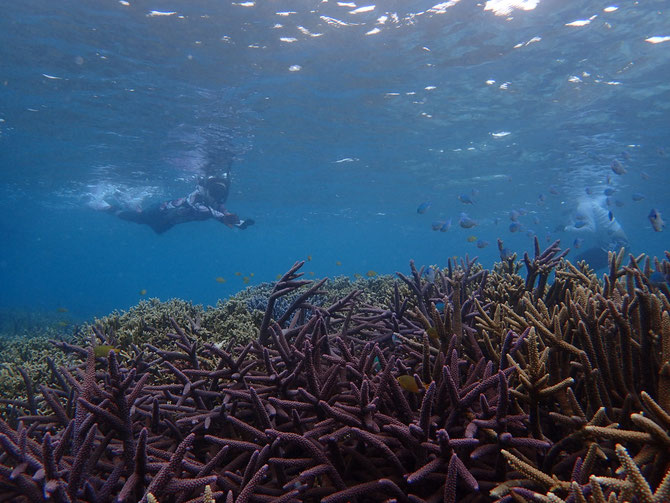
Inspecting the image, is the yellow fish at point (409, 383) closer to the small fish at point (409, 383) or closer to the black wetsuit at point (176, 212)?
the small fish at point (409, 383)

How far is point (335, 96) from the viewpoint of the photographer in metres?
18.6

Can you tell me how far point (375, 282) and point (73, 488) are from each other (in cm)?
773

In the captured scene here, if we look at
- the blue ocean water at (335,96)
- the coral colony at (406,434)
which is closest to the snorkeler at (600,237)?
the blue ocean water at (335,96)

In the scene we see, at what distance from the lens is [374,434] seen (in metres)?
2.19

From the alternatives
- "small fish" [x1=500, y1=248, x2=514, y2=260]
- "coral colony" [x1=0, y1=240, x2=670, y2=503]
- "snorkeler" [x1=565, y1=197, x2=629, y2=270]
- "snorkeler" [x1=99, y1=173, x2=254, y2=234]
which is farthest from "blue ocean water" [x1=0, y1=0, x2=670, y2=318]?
"coral colony" [x1=0, y1=240, x2=670, y2=503]

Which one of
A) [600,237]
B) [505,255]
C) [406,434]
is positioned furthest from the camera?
[600,237]

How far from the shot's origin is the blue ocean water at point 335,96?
13.2 metres

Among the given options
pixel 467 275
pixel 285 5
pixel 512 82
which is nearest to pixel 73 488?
pixel 467 275

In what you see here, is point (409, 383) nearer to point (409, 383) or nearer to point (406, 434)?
point (409, 383)

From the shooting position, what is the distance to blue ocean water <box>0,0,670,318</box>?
13.2 meters

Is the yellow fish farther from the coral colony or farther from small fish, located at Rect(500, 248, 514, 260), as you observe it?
small fish, located at Rect(500, 248, 514, 260)

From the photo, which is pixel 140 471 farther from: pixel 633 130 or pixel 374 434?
pixel 633 130

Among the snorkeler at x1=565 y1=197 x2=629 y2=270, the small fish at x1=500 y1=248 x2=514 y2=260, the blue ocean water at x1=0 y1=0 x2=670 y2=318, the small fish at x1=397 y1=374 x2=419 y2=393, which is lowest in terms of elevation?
the snorkeler at x1=565 y1=197 x2=629 y2=270

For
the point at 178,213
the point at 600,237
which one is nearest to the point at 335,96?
the point at 178,213
